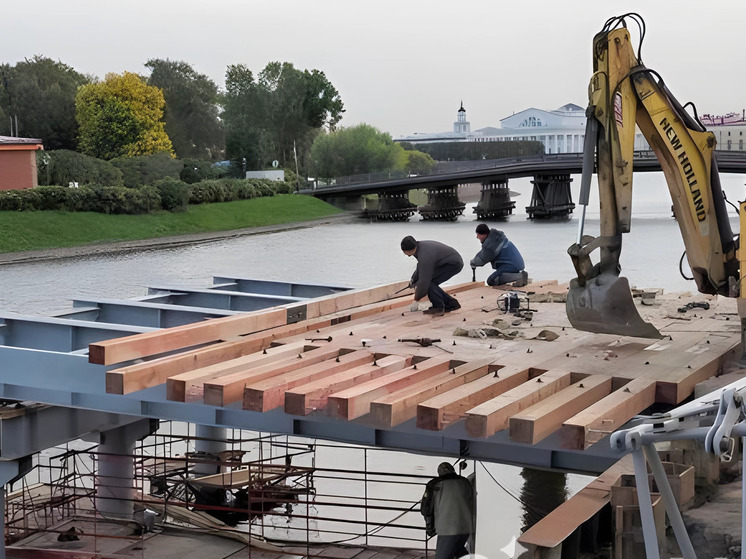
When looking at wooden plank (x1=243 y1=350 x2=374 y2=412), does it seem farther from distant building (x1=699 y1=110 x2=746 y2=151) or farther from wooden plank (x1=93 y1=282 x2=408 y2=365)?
distant building (x1=699 y1=110 x2=746 y2=151)

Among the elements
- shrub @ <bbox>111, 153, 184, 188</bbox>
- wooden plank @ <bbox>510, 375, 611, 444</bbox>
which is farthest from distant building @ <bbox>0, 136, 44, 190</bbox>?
wooden plank @ <bbox>510, 375, 611, 444</bbox>

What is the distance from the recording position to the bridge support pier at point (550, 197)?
88.8 meters

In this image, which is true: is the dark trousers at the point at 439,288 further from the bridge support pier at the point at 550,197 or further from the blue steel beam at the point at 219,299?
the bridge support pier at the point at 550,197

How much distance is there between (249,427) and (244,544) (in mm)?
3688

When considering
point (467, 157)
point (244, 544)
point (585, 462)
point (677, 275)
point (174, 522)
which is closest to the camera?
point (585, 462)

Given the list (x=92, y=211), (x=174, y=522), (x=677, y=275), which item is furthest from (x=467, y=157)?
(x=174, y=522)

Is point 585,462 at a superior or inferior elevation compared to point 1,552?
superior

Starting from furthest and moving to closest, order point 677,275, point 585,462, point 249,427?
point 677,275 < point 249,427 < point 585,462

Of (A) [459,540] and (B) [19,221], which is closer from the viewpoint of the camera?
(A) [459,540]

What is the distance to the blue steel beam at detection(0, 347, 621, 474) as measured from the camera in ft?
39.4

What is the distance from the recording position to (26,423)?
→ 13.6 m

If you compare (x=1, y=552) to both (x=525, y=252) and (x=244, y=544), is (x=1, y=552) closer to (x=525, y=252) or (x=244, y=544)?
(x=244, y=544)

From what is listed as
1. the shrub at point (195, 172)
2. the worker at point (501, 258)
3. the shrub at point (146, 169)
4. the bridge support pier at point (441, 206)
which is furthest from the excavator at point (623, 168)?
the bridge support pier at point (441, 206)

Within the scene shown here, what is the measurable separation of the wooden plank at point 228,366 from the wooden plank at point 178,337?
75 centimetres
